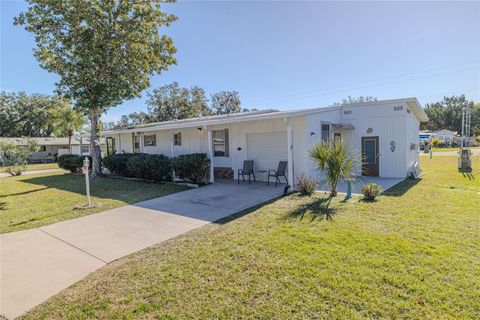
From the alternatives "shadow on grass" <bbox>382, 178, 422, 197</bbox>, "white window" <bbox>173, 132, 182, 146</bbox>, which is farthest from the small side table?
"white window" <bbox>173, 132, 182, 146</bbox>

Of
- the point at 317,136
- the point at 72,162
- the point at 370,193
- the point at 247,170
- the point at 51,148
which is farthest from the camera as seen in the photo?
the point at 51,148

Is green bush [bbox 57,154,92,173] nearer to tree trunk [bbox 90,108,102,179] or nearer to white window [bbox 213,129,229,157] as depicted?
tree trunk [bbox 90,108,102,179]

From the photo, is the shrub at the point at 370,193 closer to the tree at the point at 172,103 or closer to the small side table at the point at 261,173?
the small side table at the point at 261,173

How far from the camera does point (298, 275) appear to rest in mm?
3389

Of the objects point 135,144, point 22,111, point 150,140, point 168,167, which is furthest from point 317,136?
point 22,111

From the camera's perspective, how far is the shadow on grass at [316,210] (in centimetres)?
589

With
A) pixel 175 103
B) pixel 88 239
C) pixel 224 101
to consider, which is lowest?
pixel 88 239

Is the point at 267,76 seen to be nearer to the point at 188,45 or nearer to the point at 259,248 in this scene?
the point at 188,45

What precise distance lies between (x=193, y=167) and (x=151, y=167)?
231 cm

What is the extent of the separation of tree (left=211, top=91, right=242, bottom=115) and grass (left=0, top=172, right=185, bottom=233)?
2515cm

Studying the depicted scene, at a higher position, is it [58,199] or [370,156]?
[370,156]

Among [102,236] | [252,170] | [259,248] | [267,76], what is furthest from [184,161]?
[267,76]

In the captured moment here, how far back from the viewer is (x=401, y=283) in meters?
3.13

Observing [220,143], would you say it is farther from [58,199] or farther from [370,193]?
[370,193]
